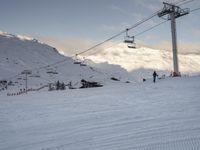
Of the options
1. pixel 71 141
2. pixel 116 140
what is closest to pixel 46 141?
pixel 71 141

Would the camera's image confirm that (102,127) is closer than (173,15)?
Yes

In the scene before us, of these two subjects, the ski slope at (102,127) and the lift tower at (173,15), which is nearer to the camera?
the ski slope at (102,127)

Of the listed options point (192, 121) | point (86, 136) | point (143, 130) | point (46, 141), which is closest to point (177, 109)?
point (192, 121)

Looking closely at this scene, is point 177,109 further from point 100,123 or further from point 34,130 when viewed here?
point 34,130

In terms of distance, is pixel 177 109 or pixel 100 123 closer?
pixel 100 123

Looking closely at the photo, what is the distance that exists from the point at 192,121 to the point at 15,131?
6719 millimetres

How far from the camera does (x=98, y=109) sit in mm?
16828

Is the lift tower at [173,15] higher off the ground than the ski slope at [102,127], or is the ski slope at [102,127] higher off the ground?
the lift tower at [173,15]

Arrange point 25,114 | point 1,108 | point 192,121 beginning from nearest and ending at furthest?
point 192,121 < point 25,114 < point 1,108

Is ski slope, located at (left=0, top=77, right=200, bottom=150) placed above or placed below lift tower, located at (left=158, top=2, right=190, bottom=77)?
below

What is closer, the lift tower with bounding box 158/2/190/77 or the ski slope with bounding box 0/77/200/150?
the ski slope with bounding box 0/77/200/150

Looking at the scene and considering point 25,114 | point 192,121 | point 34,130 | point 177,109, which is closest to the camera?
point 192,121

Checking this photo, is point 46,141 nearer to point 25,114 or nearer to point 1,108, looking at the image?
point 25,114

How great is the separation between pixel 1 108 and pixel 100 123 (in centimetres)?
870
